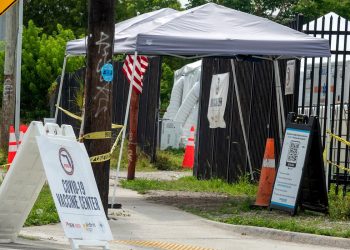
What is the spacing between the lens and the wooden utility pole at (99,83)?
1259 cm

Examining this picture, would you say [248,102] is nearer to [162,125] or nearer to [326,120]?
[326,120]

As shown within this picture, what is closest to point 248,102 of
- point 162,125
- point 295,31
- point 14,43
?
point 295,31

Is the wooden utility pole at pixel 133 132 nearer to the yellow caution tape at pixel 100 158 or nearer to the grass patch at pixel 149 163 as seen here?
the grass patch at pixel 149 163

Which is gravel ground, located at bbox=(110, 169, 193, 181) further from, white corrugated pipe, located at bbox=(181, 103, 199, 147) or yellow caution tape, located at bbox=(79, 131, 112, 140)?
yellow caution tape, located at bbox=(79, 131, 112, 140)

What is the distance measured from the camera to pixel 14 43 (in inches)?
929

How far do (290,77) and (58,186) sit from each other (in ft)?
24.9

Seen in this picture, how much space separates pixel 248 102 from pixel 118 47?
13.7 ft

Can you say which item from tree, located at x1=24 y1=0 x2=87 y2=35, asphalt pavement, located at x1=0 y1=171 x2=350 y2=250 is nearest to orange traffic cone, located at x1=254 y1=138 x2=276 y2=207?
asphalt pavement, located at x1=0 y1=171 x2=350 y2=250

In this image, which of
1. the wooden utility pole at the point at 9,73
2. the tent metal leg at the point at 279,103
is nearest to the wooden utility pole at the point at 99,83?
the tent metal leg at the point at 279,103

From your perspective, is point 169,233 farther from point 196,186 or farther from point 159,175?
point 159,175

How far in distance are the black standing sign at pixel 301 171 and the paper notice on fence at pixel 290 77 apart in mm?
2263

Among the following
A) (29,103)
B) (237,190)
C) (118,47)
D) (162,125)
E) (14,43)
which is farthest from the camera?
(29,103)

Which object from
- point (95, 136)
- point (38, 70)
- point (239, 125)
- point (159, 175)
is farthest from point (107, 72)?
point (38, 70)

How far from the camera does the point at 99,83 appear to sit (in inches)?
499
